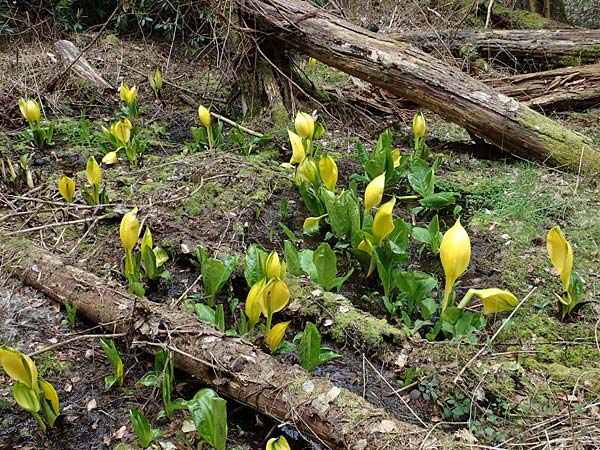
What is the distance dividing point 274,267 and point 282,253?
32.1 inches

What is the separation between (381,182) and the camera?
8.84ft

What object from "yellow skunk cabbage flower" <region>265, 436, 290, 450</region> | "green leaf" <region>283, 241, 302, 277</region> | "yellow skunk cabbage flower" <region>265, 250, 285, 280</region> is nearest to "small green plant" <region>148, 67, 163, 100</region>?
"green leaf" <region>283, 241, 302, 277</region>

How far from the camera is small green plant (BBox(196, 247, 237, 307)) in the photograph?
2.42m

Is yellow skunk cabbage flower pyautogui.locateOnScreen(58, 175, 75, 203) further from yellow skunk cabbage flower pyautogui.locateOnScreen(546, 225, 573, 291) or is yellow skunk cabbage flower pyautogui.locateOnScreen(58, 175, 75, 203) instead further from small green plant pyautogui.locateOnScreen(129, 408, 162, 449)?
yellow skunk cabbage flower pyautogui.locateOnScreen(546, 225, 573, 291)

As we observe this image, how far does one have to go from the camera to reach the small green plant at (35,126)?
13.6 feet

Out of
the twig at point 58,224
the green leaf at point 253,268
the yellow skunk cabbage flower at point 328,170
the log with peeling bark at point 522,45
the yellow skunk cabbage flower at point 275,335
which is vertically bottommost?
the twig at point 58,224

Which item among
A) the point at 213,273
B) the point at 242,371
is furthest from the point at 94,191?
the point at 242,371

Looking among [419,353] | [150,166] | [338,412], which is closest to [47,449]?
[338,412]

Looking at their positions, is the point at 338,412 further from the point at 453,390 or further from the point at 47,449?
the point at 47,449

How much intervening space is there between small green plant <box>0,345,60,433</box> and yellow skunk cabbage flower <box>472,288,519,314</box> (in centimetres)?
149

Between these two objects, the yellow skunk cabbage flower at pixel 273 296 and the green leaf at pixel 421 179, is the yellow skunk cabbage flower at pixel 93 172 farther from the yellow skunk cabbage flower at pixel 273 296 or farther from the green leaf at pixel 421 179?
the green leaf at pixel 421 179

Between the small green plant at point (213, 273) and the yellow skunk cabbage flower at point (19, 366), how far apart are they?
82 centimetres

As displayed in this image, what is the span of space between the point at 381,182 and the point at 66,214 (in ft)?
5.51

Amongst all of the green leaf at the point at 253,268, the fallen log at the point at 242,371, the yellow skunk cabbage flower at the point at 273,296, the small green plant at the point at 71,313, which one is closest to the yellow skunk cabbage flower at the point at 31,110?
the fallen log at the point at 242,371
